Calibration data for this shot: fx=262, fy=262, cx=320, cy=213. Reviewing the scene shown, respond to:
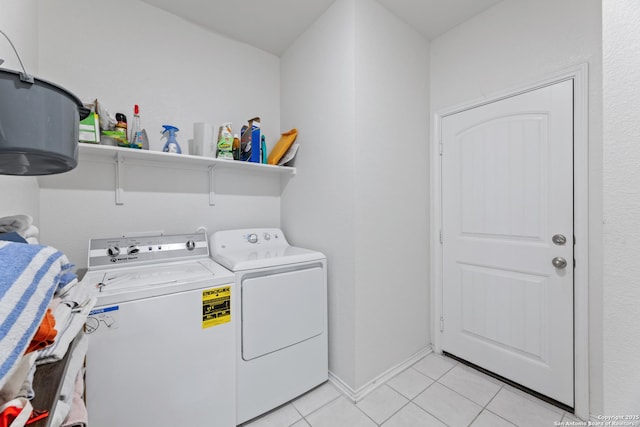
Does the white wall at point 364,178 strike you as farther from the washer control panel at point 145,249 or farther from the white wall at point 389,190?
the washer control panel at point 145,249

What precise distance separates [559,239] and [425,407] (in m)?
1.36

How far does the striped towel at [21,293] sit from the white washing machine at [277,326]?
3.53 ft

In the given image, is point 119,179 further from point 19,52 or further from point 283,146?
point 283,146

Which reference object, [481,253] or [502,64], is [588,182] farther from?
[502,64]

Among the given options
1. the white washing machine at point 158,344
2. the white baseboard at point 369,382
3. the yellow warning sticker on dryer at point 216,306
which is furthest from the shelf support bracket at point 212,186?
the white baseboard at point 369,382

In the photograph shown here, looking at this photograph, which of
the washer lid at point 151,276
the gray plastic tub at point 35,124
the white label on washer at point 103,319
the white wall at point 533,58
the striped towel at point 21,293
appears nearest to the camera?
the striped towel at point 21,293

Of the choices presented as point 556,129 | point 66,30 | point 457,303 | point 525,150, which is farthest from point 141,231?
point 556,129

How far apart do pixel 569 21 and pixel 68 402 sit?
2.90 m

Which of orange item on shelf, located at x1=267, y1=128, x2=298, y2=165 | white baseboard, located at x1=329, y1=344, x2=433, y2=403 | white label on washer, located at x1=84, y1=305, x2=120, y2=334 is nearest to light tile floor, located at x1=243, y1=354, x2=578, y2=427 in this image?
white baseboard, located at x1=329, y1=344, x2=433, y2=403

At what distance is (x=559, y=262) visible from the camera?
1.65 meters

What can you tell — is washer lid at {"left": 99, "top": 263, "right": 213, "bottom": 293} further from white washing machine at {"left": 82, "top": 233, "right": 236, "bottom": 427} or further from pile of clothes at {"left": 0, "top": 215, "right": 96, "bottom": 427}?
pile of clothes at {"left": 0, "top": 215, "right": 96, "bottom": 427}

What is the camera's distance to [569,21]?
63.2 inches

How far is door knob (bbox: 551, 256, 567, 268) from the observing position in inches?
64.6

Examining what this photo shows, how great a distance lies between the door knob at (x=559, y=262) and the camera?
5.39ft
